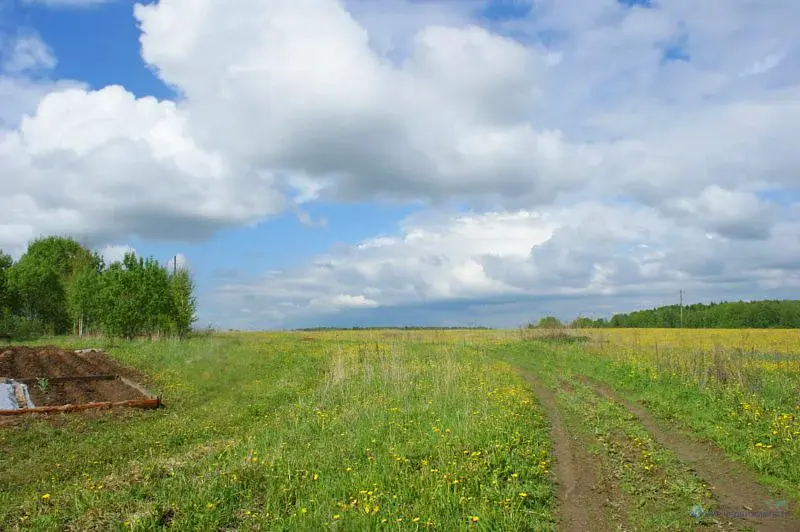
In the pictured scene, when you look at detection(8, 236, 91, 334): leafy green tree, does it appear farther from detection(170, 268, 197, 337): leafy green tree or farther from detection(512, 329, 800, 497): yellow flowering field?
detection(512, 329, 800, 497): yellow flowering field

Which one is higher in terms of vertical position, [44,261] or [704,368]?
[44,261]

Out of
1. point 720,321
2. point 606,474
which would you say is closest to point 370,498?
point 606,474

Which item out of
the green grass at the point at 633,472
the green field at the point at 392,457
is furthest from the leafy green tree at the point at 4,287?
the green grass at the point at 633,472

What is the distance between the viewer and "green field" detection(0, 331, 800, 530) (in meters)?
6.48

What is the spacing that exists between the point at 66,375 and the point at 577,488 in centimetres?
1873

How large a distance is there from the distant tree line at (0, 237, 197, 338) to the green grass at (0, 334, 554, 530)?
972 inches

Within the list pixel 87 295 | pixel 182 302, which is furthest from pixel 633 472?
pixel 87 295

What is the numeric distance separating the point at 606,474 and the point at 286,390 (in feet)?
36.1

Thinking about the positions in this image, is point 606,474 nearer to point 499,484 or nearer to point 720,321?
point 499,484

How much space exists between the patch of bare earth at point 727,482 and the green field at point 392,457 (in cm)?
7

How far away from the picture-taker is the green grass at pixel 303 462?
6410 mm

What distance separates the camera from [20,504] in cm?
729

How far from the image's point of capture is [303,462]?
8188 millimetres

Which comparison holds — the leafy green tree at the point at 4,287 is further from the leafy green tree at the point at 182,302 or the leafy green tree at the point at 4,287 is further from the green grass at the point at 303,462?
the green grass at the point at 303,462
